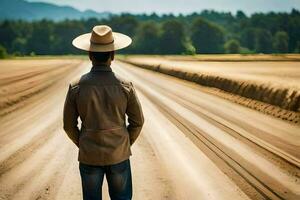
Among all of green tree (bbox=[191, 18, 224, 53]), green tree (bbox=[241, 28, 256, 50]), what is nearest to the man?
green tree (bbox=[191, 18, 224, 53])

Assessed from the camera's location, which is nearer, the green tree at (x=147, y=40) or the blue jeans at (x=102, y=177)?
the blue jeans at (x=102, y=177)

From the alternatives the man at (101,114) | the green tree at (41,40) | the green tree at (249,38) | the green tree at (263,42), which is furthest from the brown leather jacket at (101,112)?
the green tree at (249,38)

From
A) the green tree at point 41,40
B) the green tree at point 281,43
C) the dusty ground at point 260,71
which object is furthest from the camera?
the green tree at point 281,43

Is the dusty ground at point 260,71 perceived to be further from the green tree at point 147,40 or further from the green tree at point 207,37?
the green tree at point 207,37

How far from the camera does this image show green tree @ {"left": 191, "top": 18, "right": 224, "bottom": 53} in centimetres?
17138

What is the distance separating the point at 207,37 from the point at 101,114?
17535 centimetres

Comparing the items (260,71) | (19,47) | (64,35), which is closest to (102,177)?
(260,71)

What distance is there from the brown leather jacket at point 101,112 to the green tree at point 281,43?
173985 mm

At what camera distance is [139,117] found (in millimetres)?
3787

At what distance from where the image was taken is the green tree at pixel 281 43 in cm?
16750

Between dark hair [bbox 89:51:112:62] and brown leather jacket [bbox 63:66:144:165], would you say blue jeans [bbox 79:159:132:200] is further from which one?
dark hair [bbox 89:51:112:62]

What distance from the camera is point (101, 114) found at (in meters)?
3.51

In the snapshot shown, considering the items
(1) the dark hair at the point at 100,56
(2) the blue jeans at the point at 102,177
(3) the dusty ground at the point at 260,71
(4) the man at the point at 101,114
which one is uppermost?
(1) the dark hair at the point at 100,56

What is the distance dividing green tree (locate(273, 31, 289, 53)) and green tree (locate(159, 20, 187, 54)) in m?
40.1
